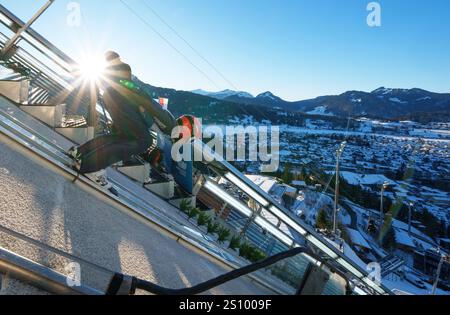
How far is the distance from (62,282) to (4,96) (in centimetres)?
514

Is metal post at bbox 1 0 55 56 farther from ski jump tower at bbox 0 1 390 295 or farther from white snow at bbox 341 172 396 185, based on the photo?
white snow at bbox 341 172 396 185

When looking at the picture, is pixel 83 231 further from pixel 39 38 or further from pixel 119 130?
pixel 39 38

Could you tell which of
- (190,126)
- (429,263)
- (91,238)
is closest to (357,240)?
(429,263)

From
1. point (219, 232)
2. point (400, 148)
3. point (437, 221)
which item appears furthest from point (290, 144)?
point (219, 232)

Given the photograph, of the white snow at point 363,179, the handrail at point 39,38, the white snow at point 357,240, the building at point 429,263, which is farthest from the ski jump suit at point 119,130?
the white snow at point 363,179

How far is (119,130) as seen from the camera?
3.46 meters

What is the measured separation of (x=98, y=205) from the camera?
2967mm

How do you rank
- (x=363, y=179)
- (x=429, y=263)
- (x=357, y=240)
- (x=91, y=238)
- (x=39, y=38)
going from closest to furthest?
(x=91, y=238) < (x=39, y=38) < (x=357, y=240) < (x=429, y=263) < (x=363, y=179)

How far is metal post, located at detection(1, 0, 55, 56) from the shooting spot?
490 centimetres

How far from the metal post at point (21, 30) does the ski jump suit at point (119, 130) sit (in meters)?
2.73

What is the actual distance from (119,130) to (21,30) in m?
2.94

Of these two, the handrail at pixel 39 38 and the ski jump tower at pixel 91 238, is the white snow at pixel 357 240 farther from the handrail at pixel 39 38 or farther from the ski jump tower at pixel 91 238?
the handrail at pixel 39 38

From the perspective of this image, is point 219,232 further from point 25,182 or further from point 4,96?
point 4,96
